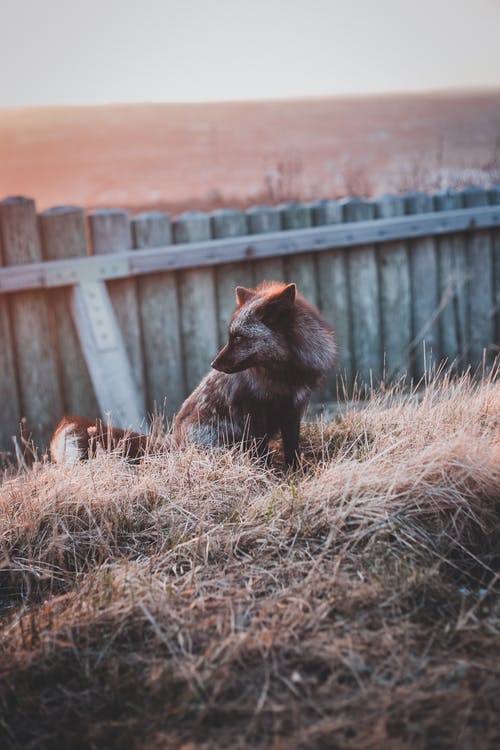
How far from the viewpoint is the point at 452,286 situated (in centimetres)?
708

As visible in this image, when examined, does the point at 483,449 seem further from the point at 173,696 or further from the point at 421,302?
the point at 421,302

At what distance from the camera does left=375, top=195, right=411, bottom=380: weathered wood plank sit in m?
6.73

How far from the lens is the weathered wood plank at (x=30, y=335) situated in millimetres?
5379

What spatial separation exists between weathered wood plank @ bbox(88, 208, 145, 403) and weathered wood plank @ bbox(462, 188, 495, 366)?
11.3 feet

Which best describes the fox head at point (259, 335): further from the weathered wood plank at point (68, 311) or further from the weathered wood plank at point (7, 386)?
the weathered wood plank at point (7, 386)

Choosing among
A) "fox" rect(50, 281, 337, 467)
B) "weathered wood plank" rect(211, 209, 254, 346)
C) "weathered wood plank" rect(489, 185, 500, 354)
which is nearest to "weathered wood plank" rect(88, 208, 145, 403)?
"weathered wood plank" rect(211, 209, 254, 346)

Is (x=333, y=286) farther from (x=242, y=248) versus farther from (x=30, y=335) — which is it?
(x=30, y=335)

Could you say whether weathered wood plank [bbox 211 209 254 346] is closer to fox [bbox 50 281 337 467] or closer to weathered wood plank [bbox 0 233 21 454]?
weathered wood plank [bbox 0 233 21 454]

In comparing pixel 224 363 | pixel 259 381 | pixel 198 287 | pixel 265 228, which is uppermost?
pixel 265 228

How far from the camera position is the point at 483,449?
3.12 m

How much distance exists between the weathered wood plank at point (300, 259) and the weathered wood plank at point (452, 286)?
140 centimetres

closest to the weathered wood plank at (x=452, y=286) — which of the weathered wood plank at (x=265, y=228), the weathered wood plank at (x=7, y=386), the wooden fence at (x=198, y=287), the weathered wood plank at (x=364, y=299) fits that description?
the wooden fence at (x=198, y=287)

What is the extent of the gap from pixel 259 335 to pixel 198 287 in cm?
269

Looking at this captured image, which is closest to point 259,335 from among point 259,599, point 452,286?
point 259,599
